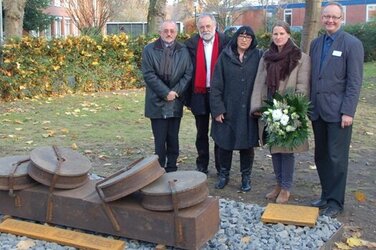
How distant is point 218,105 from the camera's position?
598 centimetres

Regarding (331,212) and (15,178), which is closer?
(15,178)

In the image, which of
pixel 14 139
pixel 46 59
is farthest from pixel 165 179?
pixel 46 59

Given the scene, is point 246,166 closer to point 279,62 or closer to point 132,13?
point 279,62

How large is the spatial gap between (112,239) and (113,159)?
→ 3.42 m

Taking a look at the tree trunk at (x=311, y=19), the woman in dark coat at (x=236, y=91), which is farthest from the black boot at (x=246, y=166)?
the tree trunk at (x=311, y=19)

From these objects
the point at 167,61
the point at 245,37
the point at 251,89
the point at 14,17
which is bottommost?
the point at 251,89

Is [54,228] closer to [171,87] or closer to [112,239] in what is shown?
[112,239]

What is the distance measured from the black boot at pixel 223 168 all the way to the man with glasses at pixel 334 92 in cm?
116

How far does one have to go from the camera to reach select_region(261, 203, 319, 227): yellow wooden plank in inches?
189

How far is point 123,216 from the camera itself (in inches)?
170

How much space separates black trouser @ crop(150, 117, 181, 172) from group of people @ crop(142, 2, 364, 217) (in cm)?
1

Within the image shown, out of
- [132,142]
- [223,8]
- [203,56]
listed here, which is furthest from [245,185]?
[223,8]

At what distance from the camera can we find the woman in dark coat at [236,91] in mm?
5844

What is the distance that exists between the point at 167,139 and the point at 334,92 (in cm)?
222
